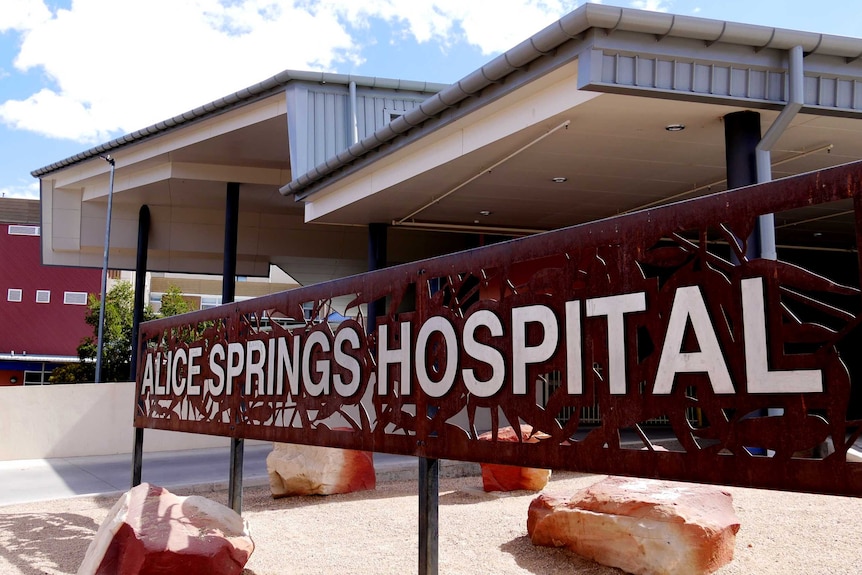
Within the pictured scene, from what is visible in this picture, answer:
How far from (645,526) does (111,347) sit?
2440 cm

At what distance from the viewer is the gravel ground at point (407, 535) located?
5926 mm

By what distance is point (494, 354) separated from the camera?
3742 millimetres

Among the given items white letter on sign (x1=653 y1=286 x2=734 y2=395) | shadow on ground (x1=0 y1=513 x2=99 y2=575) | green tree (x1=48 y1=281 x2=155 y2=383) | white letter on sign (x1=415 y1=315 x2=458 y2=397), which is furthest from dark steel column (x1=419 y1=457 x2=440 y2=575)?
green tree (x1=48 y1=281 x2=155 y2=383)

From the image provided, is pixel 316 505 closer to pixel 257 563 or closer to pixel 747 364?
pixel 257 563

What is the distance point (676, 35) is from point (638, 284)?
5.45 metres

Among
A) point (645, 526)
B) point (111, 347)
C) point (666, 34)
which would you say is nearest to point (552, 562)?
point (645, 526)

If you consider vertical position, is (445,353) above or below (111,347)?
below

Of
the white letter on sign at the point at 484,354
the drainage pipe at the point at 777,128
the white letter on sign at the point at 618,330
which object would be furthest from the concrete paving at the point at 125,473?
the white letter on sign at the point at 618,330

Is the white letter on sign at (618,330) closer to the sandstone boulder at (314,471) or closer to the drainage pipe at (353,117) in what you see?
the sandstone boulder at (314,471)

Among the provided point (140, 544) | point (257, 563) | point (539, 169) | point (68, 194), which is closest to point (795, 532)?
point (257, 563)

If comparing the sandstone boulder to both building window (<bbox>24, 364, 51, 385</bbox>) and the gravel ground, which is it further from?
building window (<bbox>24, 364, 51, 385</bbox>)

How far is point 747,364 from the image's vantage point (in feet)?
8.98

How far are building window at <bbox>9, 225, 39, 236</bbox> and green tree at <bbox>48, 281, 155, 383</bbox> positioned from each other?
1104cm

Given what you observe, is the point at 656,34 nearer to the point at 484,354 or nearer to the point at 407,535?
the point at 484,354
